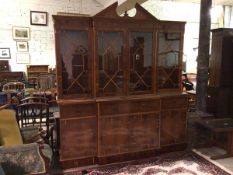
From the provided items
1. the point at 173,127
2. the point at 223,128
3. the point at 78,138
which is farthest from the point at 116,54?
the point at 223,128

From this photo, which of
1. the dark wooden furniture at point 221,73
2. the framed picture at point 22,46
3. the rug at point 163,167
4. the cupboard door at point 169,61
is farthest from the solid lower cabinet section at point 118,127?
the framed picture at point 22,46

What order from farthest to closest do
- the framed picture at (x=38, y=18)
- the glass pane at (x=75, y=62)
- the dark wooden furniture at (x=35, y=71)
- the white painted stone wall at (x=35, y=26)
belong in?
the framed picture at (x=38, y=18) → the white painted stone wall at (x=35, y=26) → the dark wooden furniture at (x=35, y=71) → the glass pane at (x=75, y=62)

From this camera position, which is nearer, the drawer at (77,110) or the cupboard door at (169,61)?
the drawer at (77,110)

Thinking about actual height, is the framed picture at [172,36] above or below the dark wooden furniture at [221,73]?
above

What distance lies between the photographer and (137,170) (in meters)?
2.84

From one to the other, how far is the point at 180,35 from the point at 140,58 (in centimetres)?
69

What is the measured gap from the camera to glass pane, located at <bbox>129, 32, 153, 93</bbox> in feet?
9.88

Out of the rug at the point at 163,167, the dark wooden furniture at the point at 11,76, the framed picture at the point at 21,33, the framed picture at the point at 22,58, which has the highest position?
the framed picture at the point at 21,33

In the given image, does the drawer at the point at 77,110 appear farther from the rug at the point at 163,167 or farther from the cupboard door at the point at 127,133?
the rug at the point at 163,167

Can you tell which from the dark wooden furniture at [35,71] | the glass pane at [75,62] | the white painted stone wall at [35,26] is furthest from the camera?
the white painted stone wall at [35,26]

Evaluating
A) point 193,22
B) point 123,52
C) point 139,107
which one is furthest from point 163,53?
point 193,22

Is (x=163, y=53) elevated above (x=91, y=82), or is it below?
above

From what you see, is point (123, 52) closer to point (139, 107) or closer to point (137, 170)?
point (139, 107)

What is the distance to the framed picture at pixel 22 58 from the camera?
22.7ft
